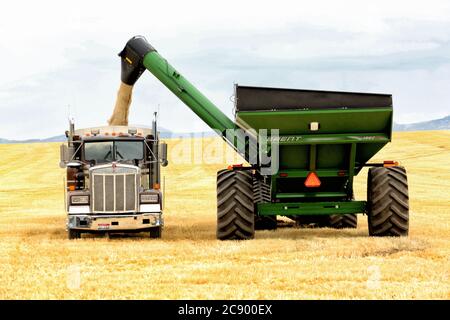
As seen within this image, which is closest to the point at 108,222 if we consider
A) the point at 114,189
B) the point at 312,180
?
the point at 114,189

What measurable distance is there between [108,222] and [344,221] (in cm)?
619

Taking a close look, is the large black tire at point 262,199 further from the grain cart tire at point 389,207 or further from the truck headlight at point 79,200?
the truck headlight at point 79,200

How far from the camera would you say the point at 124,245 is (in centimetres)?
1482

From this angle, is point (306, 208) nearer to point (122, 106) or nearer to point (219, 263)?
point (219, 263)

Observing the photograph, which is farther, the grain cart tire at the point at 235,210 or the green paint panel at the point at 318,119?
the grain cart tire at the point at 235,210

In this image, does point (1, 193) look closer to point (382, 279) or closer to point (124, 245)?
A: point (124, 245)

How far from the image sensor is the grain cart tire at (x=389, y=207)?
612 inches

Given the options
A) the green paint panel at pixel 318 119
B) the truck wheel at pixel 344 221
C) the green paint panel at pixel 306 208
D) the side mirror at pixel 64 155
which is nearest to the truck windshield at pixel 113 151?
the side mirror at pixel 64 155

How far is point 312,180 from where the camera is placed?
1584cm

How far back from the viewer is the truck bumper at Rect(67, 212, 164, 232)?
16.1 metres

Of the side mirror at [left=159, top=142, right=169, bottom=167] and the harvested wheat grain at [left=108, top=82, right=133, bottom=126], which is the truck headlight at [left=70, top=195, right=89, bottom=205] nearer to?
the side mirror at [left=159, top=142, right=169, bottom=167]

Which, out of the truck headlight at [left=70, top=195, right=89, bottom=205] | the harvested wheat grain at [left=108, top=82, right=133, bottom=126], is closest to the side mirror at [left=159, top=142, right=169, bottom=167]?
the truck headlight at [left=70, top=195, right=89, bottom=205]

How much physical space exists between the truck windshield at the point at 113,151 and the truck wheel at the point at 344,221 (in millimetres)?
5185

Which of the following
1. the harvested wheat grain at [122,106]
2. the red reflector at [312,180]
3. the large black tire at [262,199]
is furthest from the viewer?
the harvested wheat grain at [122,106]
